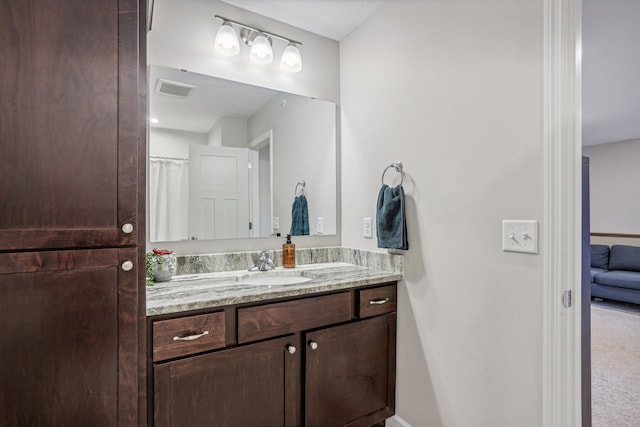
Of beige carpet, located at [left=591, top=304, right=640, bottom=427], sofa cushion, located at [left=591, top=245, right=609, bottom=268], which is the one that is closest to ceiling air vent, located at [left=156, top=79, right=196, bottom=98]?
beige carpet, located at [left=591, top=304, right=640, bottom=427]

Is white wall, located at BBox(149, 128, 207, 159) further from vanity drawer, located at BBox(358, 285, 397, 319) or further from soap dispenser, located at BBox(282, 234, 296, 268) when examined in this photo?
vanity drawer, located at BBox(358, 285, 397, 319)

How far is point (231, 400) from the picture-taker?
1.29m

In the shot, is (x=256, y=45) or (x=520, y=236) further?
(x=256, y=45)

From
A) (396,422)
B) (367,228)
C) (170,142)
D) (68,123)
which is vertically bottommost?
(396,422)

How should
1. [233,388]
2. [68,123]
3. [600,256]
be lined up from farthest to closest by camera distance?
[600,256], [233,388], [68,123]

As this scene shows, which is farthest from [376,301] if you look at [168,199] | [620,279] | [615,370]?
[620,279]

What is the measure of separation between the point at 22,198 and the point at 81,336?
0.43m

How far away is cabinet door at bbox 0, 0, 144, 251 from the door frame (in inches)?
54.9

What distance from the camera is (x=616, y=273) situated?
4637 millimetres

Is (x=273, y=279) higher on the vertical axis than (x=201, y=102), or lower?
lower

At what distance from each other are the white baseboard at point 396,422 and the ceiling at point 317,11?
7.51 feet

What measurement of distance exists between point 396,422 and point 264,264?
1.10 meters

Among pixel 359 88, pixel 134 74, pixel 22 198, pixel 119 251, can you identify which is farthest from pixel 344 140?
pixel 22 198

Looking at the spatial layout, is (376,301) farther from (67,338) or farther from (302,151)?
(67,338)
